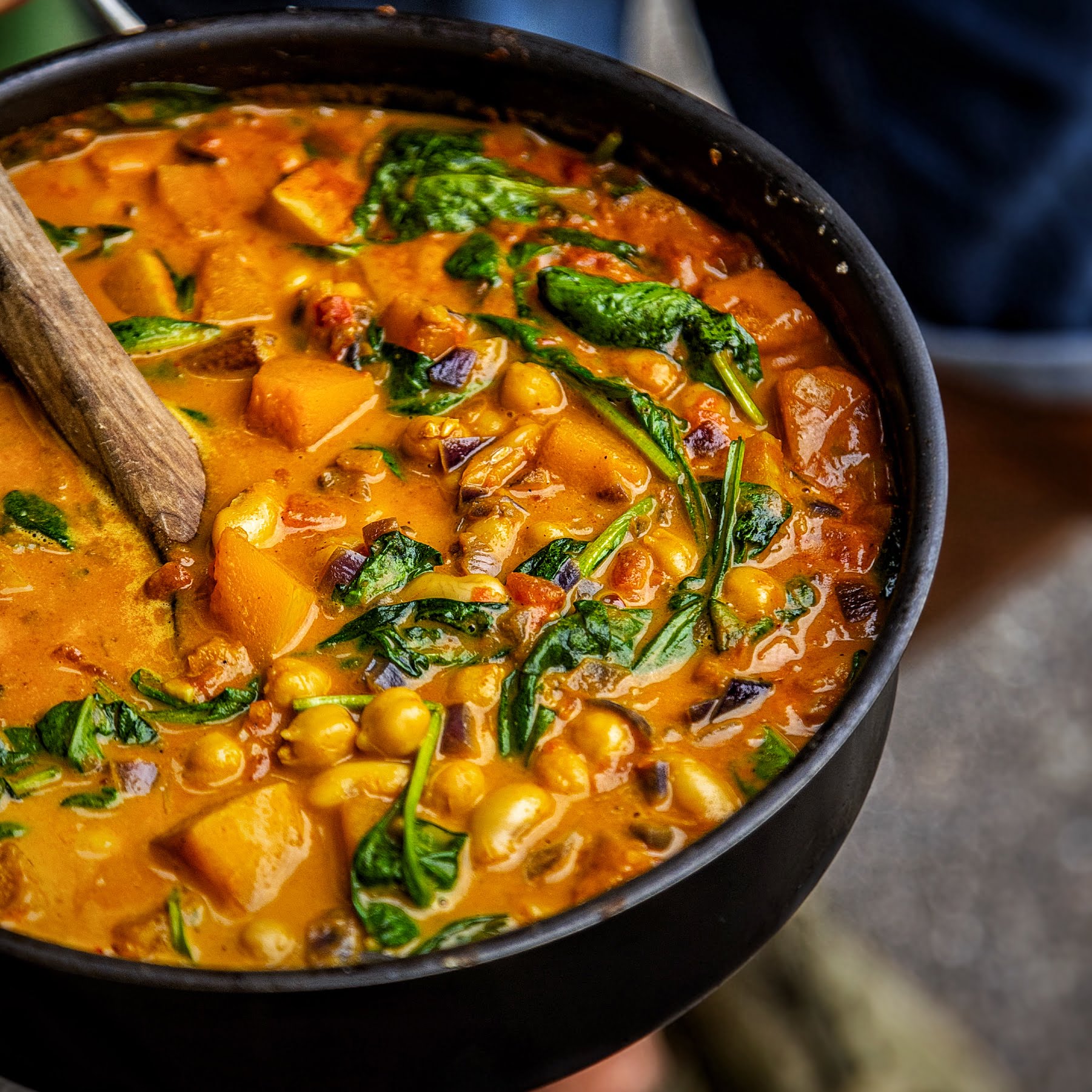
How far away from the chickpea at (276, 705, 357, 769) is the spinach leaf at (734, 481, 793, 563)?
0.75 meters

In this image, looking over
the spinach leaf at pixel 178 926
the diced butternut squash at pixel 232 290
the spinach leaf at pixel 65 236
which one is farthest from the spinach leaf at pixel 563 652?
the spinach leaf at pixel 65 236

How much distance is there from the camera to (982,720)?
529cm

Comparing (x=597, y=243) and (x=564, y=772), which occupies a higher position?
(x=597, y=243)

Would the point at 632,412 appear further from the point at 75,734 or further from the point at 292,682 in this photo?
the point at 75,734

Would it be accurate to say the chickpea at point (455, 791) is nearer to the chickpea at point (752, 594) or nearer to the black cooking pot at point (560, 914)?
the black cooking pot at point (560, 914)

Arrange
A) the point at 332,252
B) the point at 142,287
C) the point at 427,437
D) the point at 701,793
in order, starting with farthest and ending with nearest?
the point at 332,252
the point at 142,287
the point at 427,437
the point at 701,793

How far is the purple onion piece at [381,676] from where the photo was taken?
2.06m

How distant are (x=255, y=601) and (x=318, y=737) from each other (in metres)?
0.27

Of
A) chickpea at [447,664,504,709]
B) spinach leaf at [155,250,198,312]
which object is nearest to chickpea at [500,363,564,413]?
chickpea at [447,664,504,709]

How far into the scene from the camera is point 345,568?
2139mm

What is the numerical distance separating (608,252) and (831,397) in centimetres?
59

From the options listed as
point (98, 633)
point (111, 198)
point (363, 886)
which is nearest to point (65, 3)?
point (111, 198)

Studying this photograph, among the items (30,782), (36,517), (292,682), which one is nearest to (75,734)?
(30,782)

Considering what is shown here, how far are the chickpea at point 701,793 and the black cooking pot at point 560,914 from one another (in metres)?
0.10
